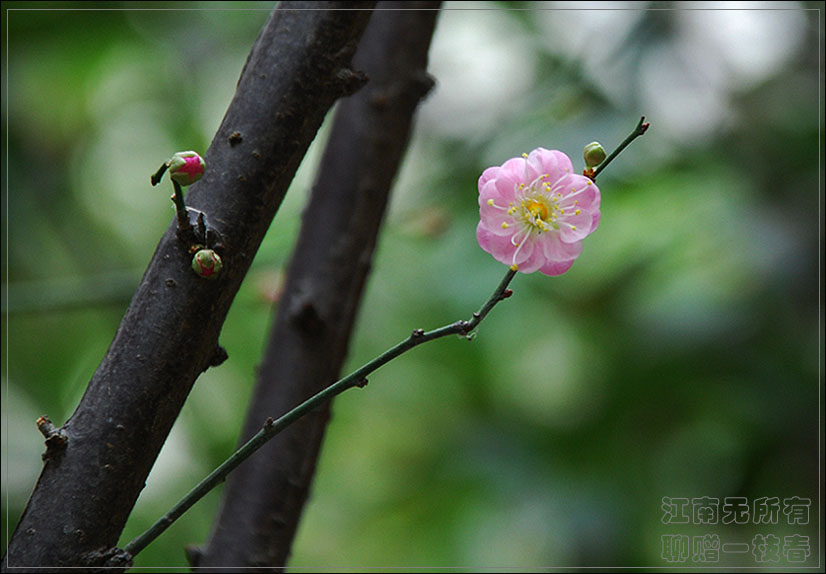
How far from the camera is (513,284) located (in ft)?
3.15

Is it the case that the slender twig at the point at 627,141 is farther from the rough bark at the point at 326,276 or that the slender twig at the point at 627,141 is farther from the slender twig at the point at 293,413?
the rough bark at the point at 326,276

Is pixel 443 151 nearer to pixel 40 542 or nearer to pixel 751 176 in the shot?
pixel 751 176

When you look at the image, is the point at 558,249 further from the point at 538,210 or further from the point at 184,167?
the point at 184,167

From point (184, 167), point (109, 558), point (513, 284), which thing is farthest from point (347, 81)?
point (513, 284)

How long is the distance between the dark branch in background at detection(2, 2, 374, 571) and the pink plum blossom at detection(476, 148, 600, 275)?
0.08 m

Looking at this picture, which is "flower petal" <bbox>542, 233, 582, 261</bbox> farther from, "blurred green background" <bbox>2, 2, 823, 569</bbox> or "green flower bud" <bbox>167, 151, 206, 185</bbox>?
"blurred green background" <bbox>2, 2, 823, 569</bbox>

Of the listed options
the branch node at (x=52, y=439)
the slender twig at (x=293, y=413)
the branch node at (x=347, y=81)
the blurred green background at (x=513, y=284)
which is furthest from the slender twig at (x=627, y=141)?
the blurred green background at (x=513, y=284)

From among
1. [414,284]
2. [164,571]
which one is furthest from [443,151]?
[164,571]

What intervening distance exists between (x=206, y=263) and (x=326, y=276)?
282 mm

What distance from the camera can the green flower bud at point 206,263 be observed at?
0.96ft

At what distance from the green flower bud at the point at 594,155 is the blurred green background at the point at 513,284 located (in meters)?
0.55

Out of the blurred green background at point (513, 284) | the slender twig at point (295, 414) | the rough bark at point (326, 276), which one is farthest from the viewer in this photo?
the blurred green background at point (513, 284)

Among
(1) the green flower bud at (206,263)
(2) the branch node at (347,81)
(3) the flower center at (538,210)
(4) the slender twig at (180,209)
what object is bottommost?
(1) the green flower bud at (206,263)

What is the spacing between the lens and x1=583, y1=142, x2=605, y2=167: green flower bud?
0.30 metres
